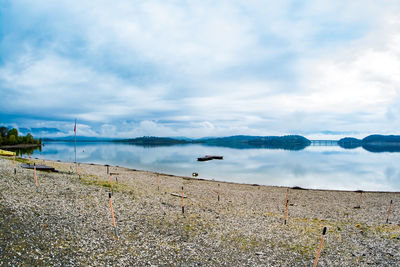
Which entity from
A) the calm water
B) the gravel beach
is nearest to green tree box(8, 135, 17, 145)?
the calm water

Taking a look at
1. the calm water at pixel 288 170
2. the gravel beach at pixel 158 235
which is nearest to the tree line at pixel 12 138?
the calm water at pixel 288 170

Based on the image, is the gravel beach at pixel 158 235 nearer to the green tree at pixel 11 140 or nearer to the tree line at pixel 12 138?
the green tree at pixel 11 140

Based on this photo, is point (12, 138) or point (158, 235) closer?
point (158, 235)

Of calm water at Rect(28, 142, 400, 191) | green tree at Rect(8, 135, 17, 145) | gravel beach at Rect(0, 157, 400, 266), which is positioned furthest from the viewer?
green tree at Rect(8, 135, 17, 145)

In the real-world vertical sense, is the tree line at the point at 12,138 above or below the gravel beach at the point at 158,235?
above

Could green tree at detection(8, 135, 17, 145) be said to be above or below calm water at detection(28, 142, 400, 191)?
above

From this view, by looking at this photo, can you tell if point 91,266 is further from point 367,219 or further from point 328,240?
point 367,219

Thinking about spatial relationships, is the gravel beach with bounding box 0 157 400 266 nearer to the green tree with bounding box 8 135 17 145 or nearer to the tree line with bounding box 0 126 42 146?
the green tree with bounding box 8 135 17 145

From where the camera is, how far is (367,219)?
20797mm

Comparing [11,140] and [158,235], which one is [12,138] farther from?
[158,235]

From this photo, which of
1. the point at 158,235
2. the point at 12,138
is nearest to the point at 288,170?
the point at 158,235

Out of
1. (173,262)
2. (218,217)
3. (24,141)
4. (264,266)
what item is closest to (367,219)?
(218,217)

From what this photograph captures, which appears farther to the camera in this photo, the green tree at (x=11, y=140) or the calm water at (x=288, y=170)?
the green tree at (x=11, y=140)

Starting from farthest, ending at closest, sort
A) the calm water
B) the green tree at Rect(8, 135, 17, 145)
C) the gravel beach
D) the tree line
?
the green tree at Rect(8, 135, 17, 145) → the tree line → the calm water → the gravel beach
